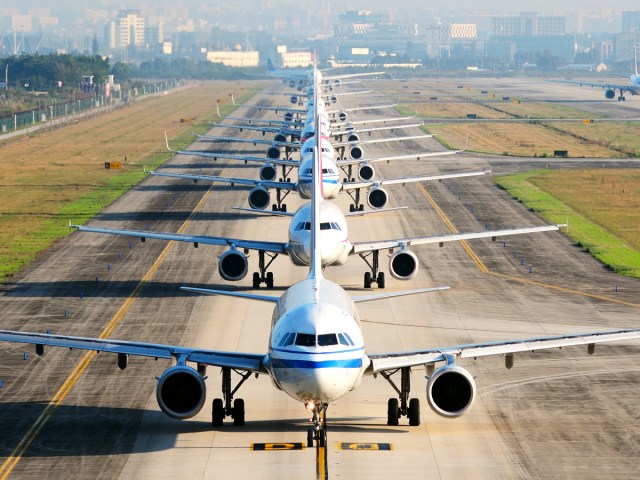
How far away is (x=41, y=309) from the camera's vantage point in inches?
2447

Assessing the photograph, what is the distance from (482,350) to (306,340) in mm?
6632

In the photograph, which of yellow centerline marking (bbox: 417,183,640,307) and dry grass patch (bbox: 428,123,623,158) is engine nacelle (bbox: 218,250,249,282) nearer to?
yellow centerline marking (bbox: 417,183,640,307)

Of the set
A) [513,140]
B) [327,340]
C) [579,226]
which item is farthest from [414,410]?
[513,140]

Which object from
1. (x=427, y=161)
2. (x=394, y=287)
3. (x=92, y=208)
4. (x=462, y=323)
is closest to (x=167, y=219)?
(x=92, y=208)

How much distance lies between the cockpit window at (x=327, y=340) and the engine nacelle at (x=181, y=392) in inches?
179

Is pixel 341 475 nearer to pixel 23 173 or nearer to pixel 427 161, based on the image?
pixel 23 173

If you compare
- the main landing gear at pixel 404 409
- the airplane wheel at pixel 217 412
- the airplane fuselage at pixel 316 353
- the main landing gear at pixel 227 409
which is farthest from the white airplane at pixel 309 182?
the airplane fuselage at pixel 316 353

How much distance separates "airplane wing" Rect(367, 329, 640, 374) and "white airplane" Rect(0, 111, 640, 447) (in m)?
0.03

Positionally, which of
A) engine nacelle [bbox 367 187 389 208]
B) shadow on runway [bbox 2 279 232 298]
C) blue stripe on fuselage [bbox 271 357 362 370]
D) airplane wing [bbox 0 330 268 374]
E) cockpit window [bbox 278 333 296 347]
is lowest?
shadow on runway [bbox 2 279 232 298]

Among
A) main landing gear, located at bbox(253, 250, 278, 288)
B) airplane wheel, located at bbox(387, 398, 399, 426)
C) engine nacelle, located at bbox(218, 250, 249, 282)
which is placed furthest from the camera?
main landing gear, located at bbox(253, 250, 278, 288)

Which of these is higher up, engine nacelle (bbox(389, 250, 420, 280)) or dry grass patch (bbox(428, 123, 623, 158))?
engine nacelle (bbox(389, 250, 420, 280))

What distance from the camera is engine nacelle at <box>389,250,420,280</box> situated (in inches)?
2579

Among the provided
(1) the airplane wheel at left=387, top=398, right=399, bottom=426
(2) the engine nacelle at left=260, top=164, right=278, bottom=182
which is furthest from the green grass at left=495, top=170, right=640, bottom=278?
(1) the airplane wheel at left=387, top=398, right=399, bottom=426

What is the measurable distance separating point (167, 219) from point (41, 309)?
1278 inches
